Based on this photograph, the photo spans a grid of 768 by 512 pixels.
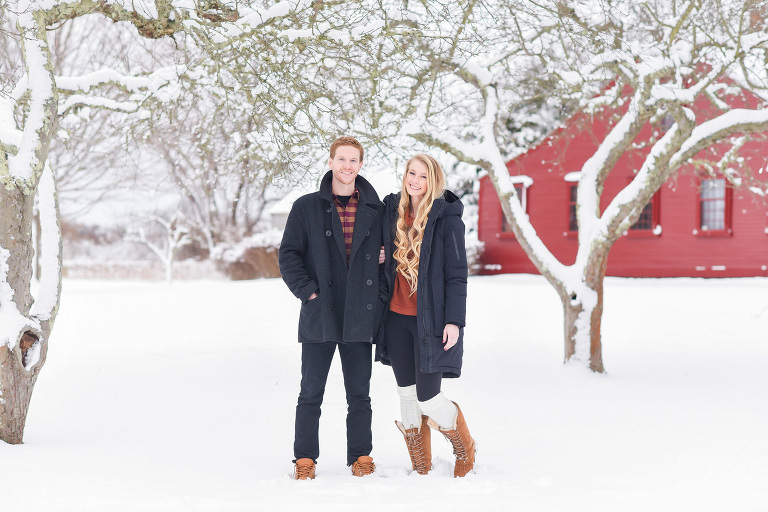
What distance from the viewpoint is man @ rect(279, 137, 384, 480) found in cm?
448

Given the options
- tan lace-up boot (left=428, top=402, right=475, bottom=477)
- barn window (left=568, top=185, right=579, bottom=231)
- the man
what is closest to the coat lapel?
the man

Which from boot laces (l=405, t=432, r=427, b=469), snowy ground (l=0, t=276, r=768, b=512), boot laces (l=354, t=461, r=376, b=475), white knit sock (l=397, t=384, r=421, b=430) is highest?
white knit sock (l=397, t=384, r=421, b=430)

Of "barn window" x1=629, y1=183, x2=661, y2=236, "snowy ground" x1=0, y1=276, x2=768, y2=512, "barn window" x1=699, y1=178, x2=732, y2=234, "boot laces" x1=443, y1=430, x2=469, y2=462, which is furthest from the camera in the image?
"barn window" x1=629, y1=183, x2=661, y2=236

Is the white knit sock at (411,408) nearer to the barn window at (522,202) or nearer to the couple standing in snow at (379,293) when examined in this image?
the couple standing in snow at (379,293)

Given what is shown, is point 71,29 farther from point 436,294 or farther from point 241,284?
point 436,294

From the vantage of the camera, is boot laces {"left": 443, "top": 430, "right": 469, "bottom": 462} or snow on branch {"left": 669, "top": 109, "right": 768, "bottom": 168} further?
snow on branch {"left": 669, "top": 109, "right": 768, "bottom": 168}

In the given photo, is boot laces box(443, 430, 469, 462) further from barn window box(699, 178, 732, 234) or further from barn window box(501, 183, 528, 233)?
barn window box(501, 183, 528, 233)

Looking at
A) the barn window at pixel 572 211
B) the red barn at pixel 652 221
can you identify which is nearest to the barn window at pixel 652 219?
the red barn at pixel 652 221

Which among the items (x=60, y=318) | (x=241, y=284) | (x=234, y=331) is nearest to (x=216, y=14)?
(x=234, y=331)

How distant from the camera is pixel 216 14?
5.98 m

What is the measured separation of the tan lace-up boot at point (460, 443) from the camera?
180 inches

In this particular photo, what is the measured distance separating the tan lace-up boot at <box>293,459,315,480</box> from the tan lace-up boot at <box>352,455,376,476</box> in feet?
0.86

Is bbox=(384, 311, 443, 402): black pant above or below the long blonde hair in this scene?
below

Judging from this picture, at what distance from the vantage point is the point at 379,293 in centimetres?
454
